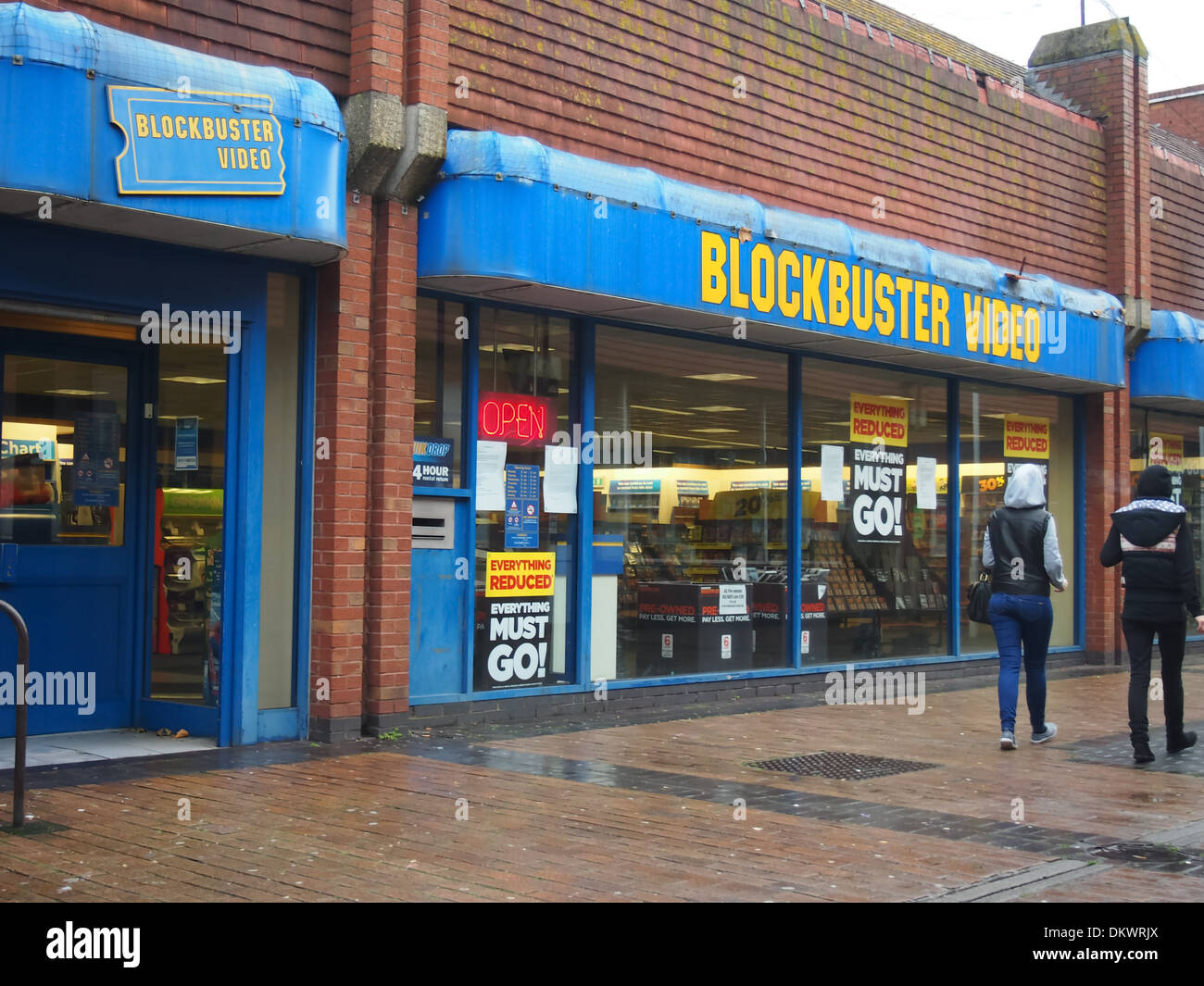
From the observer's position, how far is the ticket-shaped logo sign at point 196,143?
23.9 ft

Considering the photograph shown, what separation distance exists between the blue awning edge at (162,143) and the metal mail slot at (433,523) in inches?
79.4

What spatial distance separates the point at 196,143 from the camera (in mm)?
7594

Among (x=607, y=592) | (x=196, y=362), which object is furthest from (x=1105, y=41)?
(x=196, y=362)

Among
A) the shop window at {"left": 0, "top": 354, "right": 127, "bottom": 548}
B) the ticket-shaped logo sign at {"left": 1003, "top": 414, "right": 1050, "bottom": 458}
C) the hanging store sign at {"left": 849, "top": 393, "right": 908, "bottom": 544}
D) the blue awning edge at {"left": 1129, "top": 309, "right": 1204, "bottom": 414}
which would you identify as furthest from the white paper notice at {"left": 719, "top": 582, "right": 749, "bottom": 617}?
the blue awning edge at {"left": 1129, "top": 309, "right": 1204, "bottom": 414}

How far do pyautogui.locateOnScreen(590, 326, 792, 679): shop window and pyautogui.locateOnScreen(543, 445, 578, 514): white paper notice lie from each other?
0.96 feet

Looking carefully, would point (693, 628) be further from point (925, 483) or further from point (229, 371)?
Answer: point (229, 371)

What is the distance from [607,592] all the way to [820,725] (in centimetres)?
201

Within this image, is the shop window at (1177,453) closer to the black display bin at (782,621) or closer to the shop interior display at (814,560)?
the shop interior display at (814,560)

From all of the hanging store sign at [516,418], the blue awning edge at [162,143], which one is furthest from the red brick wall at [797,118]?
the hanging store sign at [516,418]

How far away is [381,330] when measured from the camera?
362 inches

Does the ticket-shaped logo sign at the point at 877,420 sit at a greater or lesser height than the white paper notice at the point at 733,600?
greater

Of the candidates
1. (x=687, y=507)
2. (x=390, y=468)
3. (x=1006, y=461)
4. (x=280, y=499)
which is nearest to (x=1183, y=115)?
(x=1006, y=461)

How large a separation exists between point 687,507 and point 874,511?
2649mm
